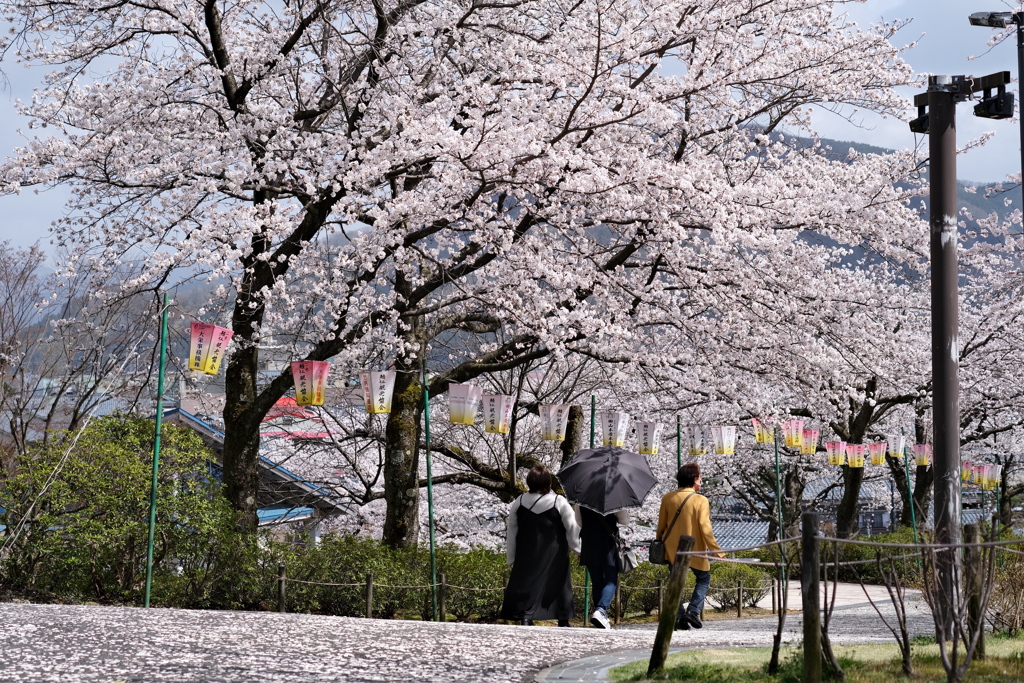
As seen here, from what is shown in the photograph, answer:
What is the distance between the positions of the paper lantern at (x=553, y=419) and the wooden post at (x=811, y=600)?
9.19 meters

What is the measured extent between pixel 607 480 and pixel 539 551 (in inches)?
37.0

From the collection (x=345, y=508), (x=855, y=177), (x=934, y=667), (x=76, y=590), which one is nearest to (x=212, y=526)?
(x=76, y=590)

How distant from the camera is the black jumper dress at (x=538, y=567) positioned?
364 inches

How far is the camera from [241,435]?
40.8 ft

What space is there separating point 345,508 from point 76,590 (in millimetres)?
11794

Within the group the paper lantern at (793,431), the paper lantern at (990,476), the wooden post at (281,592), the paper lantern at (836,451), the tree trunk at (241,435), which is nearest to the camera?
the wooden post at (281,592)

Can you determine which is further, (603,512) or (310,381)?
(310,381)

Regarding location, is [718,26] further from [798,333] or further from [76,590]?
[76,590]

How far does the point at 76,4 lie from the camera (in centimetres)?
1170

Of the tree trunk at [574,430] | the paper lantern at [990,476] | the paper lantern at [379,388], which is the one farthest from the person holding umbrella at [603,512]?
the paper lantern at [990,476]

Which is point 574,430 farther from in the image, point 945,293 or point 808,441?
A: point 945,293

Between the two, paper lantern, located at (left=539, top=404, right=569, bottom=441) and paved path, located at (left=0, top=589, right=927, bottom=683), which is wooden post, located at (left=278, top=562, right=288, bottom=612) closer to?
paved path, located at (left=0, top=589, right=927, bottom=683)

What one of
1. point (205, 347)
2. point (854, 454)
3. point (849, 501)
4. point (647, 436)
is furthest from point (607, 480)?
point (849, 501)

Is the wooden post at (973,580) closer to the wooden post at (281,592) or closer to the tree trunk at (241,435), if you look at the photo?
the wooden post at (281,592)
